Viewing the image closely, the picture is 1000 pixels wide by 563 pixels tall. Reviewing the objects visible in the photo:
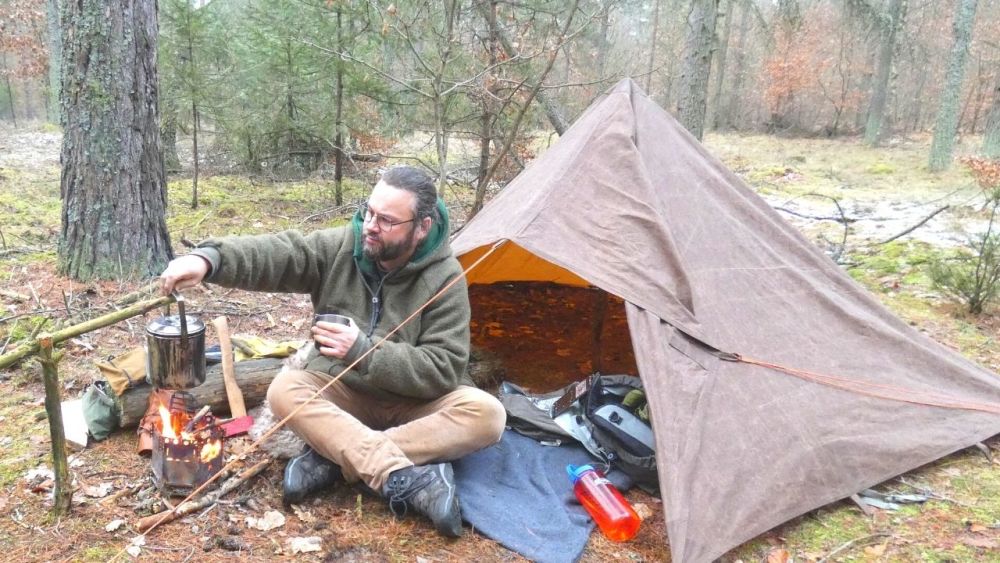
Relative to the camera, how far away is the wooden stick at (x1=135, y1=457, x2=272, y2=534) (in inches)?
87.7

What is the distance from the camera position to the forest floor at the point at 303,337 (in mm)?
2260

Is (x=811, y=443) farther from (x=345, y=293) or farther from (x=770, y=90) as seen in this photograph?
(x=770, y=90)

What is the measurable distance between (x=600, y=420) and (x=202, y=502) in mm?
1652

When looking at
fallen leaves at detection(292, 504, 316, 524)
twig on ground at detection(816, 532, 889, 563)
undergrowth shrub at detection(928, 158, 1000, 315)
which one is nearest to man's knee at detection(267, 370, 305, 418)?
fallen leaves at detection(292, 504, 316, 524)

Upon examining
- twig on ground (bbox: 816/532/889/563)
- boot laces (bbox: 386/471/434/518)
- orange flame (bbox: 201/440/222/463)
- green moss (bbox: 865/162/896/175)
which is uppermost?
green moss (bbox: 865/162/896/175)

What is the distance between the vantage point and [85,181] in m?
4.11

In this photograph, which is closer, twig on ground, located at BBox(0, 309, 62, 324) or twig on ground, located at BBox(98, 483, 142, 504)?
twig on ground, located at BBox(98, 483, 142, 504)

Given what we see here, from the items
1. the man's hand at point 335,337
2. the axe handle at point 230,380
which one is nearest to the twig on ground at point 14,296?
the axe handle at point 230,380

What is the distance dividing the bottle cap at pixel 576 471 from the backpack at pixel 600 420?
6.9 inches

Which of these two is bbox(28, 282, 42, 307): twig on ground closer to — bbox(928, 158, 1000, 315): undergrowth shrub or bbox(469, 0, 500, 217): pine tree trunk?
bbox(469, 0, 500, 217): pine tree trunk

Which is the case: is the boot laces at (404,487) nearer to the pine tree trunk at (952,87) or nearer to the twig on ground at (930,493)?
the twig on ground at (930,493)

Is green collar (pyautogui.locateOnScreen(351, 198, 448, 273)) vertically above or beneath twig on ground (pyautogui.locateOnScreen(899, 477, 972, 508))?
above

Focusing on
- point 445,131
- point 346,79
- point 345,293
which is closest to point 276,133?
point 346,79

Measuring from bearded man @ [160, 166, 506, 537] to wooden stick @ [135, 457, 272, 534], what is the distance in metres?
0.19
